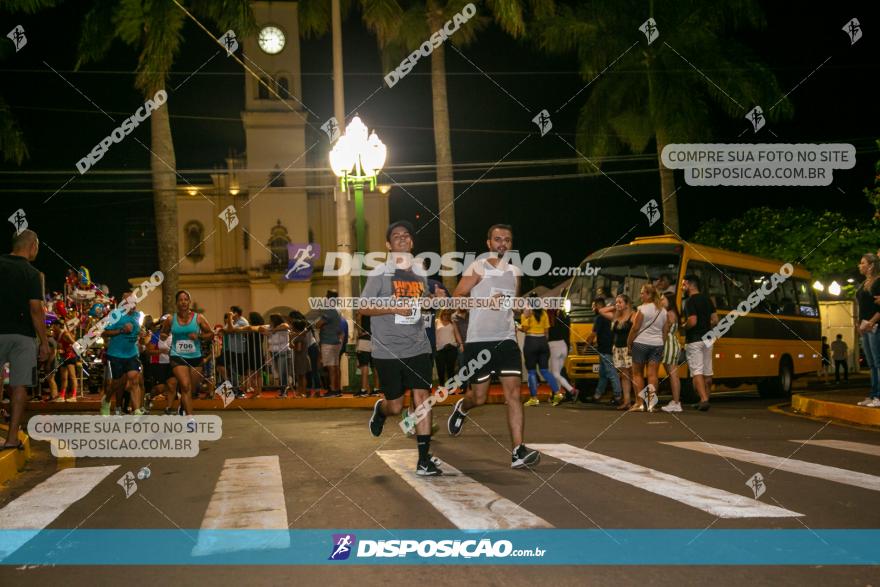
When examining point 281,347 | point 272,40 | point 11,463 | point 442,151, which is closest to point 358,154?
point 281,347

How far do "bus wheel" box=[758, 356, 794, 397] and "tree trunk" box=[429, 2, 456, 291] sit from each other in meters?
8.84

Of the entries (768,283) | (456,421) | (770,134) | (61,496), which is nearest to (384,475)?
(456,421)

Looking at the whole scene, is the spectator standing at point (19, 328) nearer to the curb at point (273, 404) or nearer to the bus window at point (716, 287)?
the curb at point (273, 404)

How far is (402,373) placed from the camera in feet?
27.0

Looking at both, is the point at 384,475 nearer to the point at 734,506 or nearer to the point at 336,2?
the point at 734,506

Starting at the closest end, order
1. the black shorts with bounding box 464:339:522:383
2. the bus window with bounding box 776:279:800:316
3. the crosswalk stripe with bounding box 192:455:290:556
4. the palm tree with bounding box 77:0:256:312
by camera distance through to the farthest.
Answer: the crosswalk stripe with bounding box 192:455:290:556 < the black shorts with bounding box 464:339:522:383 < the bus window with bounding box 776:279:800:316 < the palm tree with bounding box 77:0:256:312

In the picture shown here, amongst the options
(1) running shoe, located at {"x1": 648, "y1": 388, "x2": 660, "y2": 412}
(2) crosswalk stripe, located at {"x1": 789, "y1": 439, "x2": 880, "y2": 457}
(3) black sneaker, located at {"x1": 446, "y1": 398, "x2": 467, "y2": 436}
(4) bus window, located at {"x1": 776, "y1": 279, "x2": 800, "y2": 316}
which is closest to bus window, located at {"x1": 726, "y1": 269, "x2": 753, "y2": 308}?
(4) bus window, located at {"x1": 776, "y1": 279, "x2": 800, "y2": 316}

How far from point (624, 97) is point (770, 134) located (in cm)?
928

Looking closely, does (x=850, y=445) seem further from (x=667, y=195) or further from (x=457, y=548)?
(x=667, y=195)

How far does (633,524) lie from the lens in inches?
224

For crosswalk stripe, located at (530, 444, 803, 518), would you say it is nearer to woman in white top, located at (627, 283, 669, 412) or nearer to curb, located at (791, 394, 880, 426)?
curb, located at (791, 394, 880, 426)

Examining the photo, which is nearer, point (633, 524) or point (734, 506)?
point (633, 524)

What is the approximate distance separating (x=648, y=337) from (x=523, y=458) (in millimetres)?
7685

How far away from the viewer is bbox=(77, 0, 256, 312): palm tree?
23.6 m
